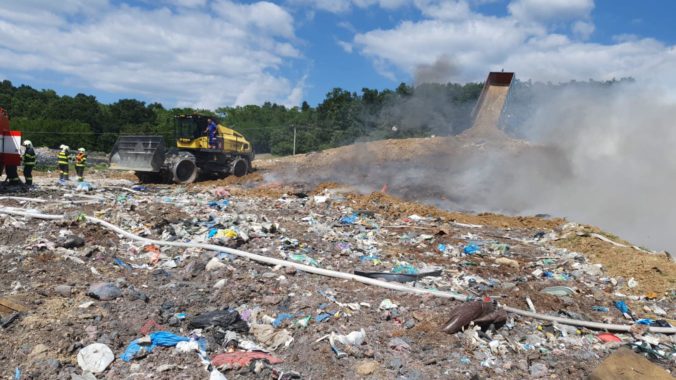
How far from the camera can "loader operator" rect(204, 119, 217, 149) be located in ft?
52.7

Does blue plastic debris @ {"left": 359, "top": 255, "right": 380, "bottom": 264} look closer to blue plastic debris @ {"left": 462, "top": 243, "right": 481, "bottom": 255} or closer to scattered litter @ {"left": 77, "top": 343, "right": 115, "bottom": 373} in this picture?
blue plastic debris @ {"left": 462, "top": 243, "right": 481, "bottom": 255}

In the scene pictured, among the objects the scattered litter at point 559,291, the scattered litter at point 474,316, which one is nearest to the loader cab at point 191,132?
the scattered litter at point 559,291

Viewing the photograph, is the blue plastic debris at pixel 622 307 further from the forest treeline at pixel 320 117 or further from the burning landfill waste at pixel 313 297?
the forest treeline at pixel 320 117

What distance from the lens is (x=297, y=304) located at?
15.9 feet

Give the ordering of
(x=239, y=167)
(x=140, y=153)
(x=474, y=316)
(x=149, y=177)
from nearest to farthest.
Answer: (x=474, y=316), (x=140, y=153), (x=149, y=177), (x=239, y=167)

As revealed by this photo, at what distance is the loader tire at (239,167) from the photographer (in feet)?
55.0

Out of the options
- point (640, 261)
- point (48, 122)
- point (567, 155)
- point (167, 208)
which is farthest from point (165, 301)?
point (48, 122)

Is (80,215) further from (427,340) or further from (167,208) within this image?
(427,340)

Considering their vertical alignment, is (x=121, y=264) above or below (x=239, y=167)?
below

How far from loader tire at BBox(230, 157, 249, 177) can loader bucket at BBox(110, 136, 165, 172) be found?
2827 millimetres

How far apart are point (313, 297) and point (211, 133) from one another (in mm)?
12182

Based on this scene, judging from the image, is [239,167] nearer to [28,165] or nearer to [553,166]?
[28,165]

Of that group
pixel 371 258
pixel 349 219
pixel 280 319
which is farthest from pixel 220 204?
pixel 280 319

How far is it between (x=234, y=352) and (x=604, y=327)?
3439mm
